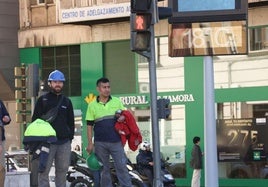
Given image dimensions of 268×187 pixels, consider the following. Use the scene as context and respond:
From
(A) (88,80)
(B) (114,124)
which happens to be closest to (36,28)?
(A) (88,80)

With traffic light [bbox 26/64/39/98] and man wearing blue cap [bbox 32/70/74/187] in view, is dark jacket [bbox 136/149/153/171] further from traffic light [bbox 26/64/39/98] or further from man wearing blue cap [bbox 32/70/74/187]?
man wearing blue cap [bbox 32/70/74/187]

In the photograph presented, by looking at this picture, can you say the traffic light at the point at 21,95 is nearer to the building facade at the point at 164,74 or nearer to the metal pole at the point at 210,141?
the building facade at the point at 164,74

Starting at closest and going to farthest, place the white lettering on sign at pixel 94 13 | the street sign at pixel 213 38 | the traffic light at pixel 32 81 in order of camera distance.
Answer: the street sign at pixel 213 38, the traffic light at pixel 32 81, the white lettering on sign at pixel 94 13

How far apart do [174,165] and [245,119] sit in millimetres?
2990

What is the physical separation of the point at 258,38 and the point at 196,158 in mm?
4251

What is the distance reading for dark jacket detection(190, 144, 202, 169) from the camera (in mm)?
21219

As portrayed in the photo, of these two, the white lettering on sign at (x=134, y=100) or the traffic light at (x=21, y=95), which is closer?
the traffic light at (x=21, y=95)

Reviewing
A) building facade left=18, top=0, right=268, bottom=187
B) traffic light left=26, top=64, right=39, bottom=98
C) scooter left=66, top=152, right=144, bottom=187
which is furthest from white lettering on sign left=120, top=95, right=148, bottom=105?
traffic light left=26, top=64, right=39, bottom=98

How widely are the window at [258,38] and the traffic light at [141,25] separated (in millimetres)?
10880

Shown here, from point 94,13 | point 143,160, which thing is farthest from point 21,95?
point 94,13

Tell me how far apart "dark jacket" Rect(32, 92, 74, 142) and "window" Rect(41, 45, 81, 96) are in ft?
49.3

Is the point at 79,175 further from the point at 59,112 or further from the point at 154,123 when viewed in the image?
the point at 59,112

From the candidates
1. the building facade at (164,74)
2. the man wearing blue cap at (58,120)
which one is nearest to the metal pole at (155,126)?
the man wearing blue cap at (58,120)

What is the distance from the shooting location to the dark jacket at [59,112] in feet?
35.0
